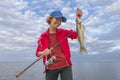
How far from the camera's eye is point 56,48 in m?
7.13

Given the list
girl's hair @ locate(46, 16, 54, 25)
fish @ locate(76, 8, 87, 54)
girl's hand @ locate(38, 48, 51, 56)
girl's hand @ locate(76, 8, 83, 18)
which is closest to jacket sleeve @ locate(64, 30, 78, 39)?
fish @ locate(76, 8, 87, 54)

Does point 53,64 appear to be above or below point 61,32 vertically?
below

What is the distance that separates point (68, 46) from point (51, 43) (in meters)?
0.47

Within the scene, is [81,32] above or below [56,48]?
above

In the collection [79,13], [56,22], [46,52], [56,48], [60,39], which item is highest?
[79,13]

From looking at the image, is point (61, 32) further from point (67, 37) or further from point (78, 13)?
point (78, 13)

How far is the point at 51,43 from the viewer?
23.8 ft

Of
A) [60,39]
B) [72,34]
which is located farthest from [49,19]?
[72,34]

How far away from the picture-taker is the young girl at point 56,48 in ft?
22.9

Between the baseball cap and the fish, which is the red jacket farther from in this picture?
the baseball cap

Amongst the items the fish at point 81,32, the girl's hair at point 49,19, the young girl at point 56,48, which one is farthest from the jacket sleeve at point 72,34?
the girl's hair at point 49,19

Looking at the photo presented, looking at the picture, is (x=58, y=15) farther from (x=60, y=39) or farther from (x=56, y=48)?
(x=56, y=48)

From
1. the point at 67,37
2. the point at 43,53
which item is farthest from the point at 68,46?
the point at 43,53

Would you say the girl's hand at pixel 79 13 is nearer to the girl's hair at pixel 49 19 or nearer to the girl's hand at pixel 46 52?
the girl's hair at pixel 49 19
